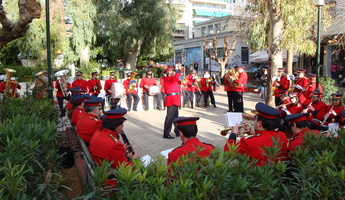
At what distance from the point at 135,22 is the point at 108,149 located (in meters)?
25.7

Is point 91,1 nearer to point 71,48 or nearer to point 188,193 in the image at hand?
point 71,48

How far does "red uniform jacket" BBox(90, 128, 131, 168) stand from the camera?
3842mm

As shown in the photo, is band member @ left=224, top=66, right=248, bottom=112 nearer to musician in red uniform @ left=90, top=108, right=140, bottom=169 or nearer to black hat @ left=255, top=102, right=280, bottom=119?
black hat @ left=255, top=102, right=280, bottom=119

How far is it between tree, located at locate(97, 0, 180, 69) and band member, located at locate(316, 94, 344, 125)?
22.7 metres

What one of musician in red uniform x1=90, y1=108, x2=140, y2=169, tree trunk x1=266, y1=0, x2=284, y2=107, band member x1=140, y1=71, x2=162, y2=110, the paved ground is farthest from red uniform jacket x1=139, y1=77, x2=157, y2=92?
musician in red uniform x1=90, y1=108, x2=140, y2=169

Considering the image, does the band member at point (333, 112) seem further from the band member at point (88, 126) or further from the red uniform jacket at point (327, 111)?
the band member at point (88, 126)

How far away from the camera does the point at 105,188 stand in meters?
2.52

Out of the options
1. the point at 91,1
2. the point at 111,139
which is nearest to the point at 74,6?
the point at 91,1

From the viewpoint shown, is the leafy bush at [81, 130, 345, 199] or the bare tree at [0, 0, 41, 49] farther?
the bare tree at [0, 0, 41, 49]

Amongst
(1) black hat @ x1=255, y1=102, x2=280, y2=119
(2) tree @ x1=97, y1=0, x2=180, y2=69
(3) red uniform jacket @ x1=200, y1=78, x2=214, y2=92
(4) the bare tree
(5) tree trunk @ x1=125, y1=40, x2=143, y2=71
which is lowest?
(1) black hat @ x1=255, y1=102, x2=280, y2=119

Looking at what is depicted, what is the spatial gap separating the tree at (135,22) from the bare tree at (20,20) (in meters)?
22.4

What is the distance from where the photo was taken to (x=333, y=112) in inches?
271

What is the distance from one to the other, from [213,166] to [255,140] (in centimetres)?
120

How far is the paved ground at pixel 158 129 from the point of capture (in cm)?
784
